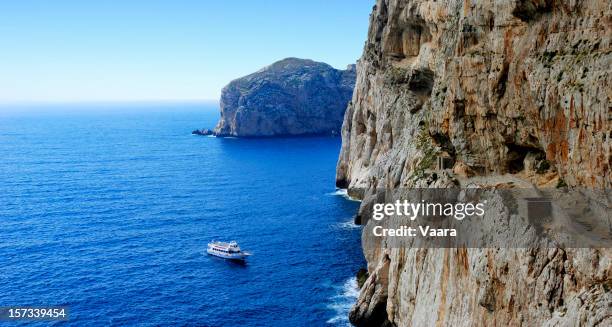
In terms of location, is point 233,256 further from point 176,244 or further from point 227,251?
point 176,244

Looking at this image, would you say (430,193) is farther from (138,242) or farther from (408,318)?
(138,242)

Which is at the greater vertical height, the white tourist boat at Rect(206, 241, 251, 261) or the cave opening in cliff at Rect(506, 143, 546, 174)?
the cave opening in cliff at Rect(506, 143, 546, 174)

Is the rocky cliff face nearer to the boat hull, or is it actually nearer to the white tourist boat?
the boat hull

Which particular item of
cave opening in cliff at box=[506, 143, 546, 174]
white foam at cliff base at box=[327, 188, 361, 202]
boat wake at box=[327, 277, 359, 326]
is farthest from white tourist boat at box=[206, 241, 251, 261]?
cave opening in cliff at box=[506, 143, 546, 174]

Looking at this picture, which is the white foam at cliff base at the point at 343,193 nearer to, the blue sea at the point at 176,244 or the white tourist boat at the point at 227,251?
the blue sea at the point at 176,244

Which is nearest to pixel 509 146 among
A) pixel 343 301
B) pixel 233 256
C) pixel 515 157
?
pixel 515 157

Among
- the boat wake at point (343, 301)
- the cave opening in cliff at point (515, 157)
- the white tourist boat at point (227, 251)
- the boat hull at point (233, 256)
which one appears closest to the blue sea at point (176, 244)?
the boat wake at point (343, 301)

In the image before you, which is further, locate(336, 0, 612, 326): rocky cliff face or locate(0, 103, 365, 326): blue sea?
locate(0, 103, 365, 326): blue sea
